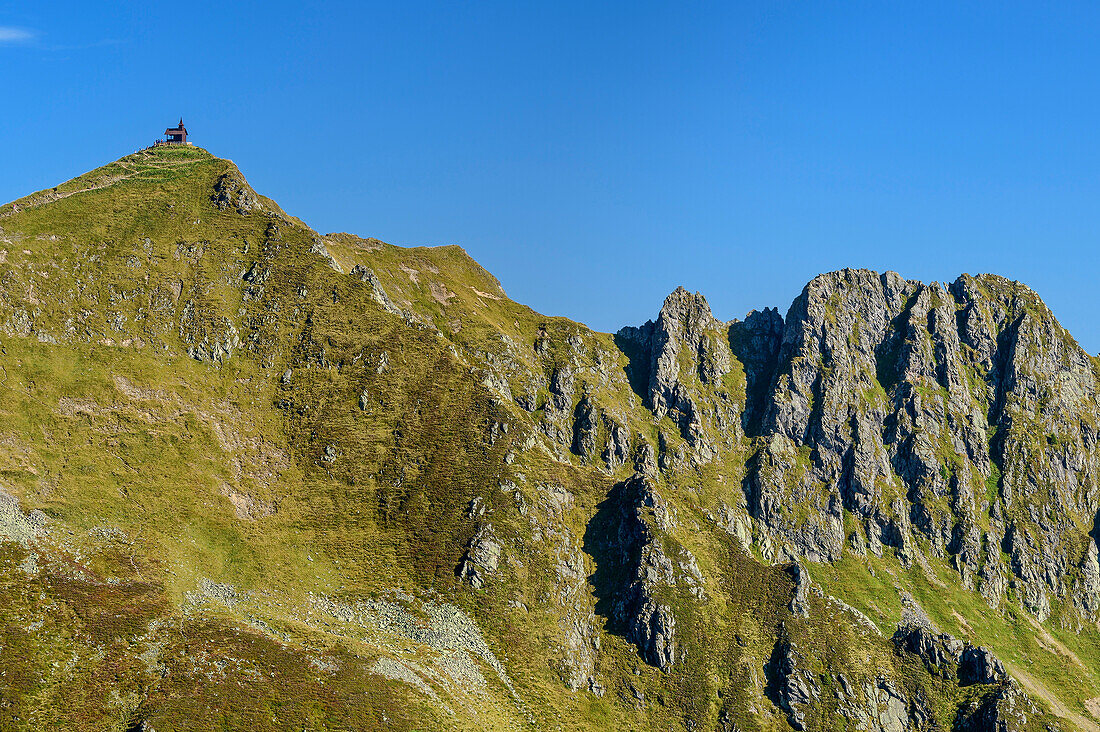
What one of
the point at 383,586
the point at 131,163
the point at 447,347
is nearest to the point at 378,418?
the point at 447,347

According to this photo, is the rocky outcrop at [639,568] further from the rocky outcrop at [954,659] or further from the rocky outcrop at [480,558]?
the rocky outcrop at [954,659]

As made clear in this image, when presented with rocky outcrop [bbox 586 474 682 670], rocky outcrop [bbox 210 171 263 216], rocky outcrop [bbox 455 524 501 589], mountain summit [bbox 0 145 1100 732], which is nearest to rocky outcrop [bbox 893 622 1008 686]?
mountain summit [bbox 0 145 1100 732]

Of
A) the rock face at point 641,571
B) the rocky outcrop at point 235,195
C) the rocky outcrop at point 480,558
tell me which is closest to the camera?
the rocky outcrop at point 480,558

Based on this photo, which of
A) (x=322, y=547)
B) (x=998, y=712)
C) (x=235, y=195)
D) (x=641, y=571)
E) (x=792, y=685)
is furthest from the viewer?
(x=235, y=195)

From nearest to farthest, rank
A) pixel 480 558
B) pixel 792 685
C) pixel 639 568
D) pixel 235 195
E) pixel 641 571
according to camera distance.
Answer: pixel 480 558 → pixel 792 685 → pixel 641 571 → pixel 639 568 → pixel 235 195

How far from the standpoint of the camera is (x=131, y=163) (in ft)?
655

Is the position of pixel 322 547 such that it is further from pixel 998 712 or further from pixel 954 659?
pixel 998 712

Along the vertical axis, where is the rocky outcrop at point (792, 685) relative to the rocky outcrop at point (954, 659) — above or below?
below

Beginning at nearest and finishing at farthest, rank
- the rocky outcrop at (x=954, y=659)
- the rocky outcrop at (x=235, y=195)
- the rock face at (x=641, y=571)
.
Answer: the rock face at (x=641, y=571)
the rocky outcrop at (x=954, y=659)
the rocky outcrop at (x=235, y=195)

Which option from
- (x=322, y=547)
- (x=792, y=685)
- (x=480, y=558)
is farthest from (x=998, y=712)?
(x=322, y=547)

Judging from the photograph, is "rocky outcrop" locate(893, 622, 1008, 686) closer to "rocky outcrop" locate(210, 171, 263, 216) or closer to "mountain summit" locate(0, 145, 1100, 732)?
"mountain summit" locate(0, 145, 1100, 732)

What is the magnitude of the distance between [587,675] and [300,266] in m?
106

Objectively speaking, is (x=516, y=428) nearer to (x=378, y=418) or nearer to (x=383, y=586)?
(x=378, y=418)

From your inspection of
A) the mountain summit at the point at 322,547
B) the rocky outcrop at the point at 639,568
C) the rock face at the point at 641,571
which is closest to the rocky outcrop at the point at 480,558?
the mountain summit at the point at 322,547
